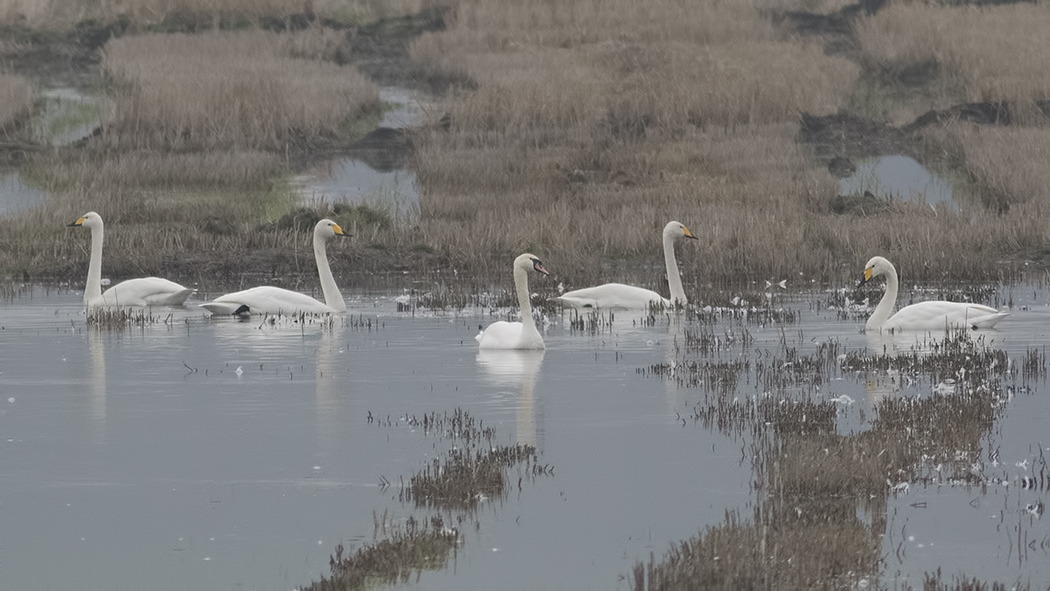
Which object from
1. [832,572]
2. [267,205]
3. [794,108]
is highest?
[794,108]

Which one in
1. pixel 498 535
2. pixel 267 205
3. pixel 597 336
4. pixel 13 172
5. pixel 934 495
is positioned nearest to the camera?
pixel 498 535

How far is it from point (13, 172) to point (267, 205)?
550 centimetres

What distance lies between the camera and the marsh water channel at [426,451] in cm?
740

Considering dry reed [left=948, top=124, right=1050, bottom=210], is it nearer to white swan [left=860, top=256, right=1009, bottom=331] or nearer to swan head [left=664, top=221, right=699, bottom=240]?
swan head [left=664, top=221, right=699, bottom=240]

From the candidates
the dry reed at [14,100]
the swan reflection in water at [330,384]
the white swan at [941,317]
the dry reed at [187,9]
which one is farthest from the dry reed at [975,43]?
the swan reflection in water at [330,384]

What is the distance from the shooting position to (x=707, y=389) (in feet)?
39.2

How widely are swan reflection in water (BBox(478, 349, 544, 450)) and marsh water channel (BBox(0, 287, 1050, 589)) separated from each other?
37 mm

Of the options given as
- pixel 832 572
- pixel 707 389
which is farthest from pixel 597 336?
pixel 832 572

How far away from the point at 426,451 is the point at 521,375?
3.30 metres

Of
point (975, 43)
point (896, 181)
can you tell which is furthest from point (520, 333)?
point (975, 43)

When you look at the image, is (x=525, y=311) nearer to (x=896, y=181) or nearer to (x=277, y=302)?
(x=277, y=302)

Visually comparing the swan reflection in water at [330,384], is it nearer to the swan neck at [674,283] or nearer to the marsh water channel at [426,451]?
the marsh water channel at [426,451]

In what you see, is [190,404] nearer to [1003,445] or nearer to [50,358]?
[50,358]

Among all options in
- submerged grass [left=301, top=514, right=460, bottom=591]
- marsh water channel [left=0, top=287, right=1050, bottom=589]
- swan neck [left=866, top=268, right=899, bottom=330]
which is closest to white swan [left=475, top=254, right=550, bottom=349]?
marsh water channel [left=0, top=287, right=1050, bottom=589]
